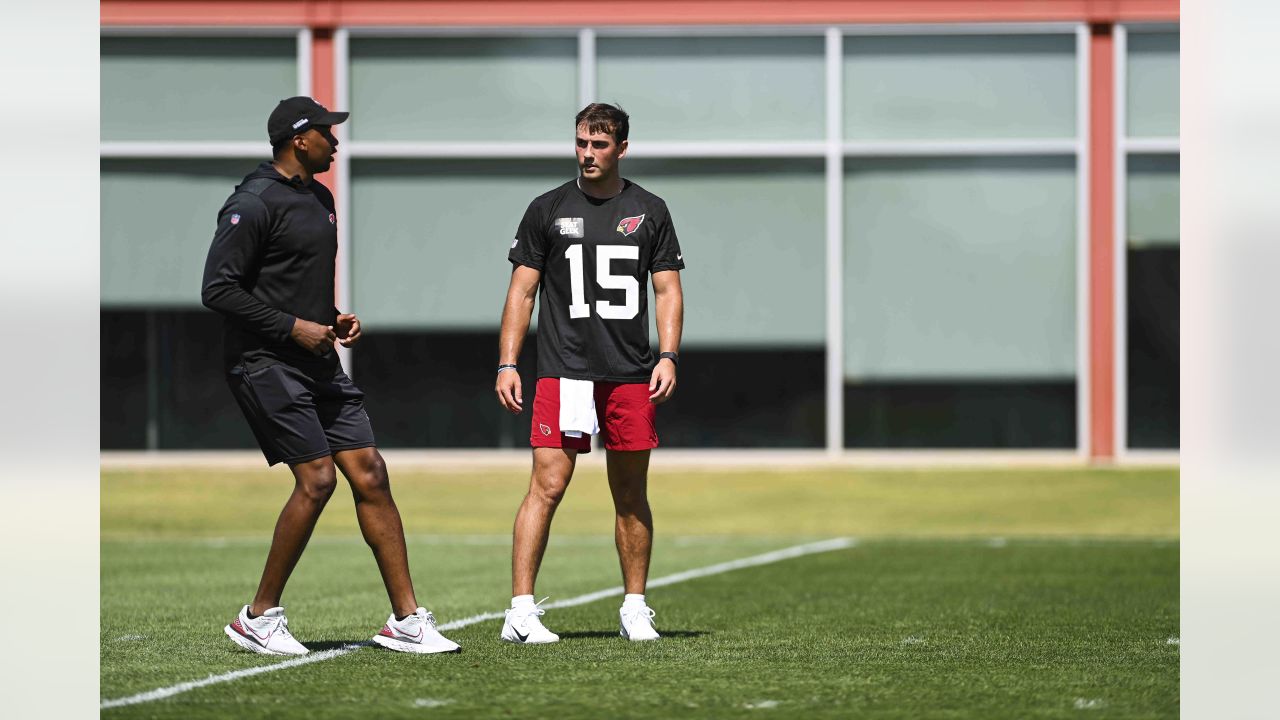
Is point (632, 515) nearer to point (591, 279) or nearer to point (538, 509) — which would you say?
point (538, 509)

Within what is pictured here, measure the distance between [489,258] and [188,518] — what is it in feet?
10.6

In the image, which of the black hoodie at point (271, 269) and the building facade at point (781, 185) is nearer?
the black hoodie at point (271, 269)

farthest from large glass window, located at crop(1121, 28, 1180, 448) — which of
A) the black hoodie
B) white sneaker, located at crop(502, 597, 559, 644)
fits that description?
the black hoodie

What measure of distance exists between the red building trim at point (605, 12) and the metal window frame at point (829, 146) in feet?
0.24

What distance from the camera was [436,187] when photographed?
15680 millimetres

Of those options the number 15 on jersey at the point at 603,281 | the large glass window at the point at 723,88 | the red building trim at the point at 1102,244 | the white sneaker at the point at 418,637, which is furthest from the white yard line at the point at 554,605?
the large glass window at the point at 723,88

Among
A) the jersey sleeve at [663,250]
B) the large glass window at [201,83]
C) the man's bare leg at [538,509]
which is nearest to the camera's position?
the man's bare leg at [538,509]

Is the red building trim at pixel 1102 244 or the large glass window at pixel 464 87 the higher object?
the large glass window at pixel 464 87

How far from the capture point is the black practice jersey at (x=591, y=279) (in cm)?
681

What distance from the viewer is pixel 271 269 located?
20.7 ft

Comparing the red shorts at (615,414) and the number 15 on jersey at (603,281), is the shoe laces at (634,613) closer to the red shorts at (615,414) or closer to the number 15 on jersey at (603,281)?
the red shorts at (615,414)

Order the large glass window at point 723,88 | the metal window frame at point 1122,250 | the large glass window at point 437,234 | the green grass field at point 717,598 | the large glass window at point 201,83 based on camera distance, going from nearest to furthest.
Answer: the green grass field at point 717,598, the metal window frame at point 1122,250, the large glass window at point 723,88, the large glass window at point 437,234, the large glass window at point 201,83

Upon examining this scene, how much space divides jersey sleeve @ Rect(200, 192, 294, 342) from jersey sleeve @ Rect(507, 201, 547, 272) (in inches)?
40.6

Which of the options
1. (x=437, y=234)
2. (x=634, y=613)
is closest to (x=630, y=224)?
(x=634, y=613)
